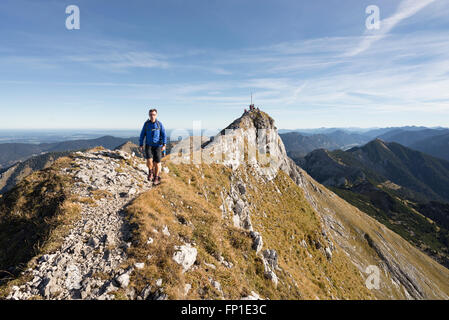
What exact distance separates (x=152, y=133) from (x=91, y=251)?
8746mm

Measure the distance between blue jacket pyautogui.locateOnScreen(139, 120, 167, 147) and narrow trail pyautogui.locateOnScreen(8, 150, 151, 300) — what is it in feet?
12.3

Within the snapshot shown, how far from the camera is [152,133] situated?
15.3 m

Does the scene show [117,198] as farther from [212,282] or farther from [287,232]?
[287,232]

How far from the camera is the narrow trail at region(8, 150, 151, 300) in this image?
7957 millimetres

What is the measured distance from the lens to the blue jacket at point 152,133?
15281 mm

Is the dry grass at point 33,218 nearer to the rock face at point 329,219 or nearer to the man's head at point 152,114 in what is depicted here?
the man's head at point 152,114

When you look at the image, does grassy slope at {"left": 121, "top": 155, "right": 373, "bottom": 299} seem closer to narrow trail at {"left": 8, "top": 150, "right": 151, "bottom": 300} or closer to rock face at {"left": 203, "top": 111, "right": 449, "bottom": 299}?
narrow trail at {"left": 8, "top": 150, "right": 151, "bottom": 300}

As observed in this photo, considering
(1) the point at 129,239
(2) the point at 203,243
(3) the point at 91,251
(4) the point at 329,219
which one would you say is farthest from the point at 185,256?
(4) the point at 329,219

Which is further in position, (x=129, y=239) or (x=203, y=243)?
(x=203, y=243)
